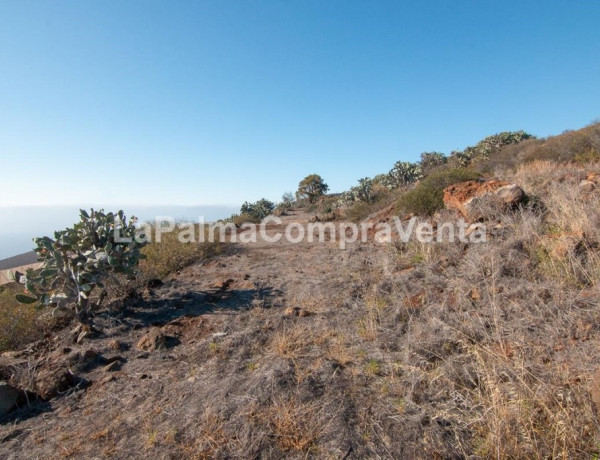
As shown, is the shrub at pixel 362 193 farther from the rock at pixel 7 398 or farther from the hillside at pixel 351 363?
the rock at pixel 7 398

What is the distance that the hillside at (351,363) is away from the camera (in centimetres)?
179

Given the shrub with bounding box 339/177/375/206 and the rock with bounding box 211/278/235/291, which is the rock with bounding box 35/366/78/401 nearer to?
the rock with bounding box 211/278/235/291

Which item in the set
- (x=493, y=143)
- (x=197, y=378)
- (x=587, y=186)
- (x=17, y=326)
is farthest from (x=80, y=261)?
(x=493, y=143)

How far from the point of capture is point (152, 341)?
3199 millimetres

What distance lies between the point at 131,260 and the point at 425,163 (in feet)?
64.5

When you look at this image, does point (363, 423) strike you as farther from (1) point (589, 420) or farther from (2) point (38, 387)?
(2) point (38, 387)

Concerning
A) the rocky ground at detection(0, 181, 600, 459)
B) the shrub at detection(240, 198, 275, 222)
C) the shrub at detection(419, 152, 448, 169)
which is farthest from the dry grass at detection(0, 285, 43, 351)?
the shrub at detection(419, 152, 448, 169)

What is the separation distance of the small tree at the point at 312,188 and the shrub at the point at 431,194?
1645cm

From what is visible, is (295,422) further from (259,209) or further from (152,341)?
(259,209)

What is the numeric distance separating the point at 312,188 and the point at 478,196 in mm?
19789

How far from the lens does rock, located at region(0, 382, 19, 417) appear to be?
93.4 inches


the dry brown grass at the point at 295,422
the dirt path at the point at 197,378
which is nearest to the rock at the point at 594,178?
the dirt path at the point at 197,378

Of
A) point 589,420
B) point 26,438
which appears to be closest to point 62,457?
point 26,438

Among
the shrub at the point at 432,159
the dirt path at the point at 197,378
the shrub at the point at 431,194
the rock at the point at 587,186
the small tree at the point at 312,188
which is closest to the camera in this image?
the dirt path at the point at 197,378
